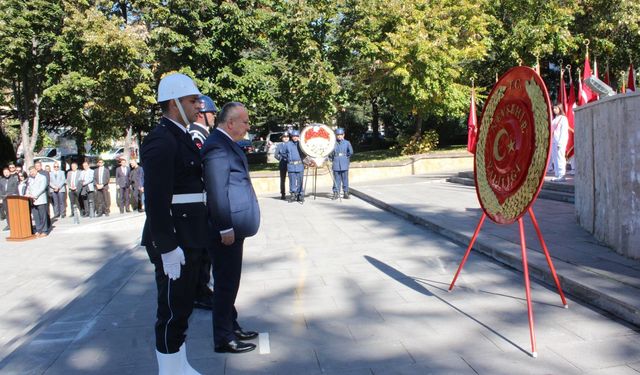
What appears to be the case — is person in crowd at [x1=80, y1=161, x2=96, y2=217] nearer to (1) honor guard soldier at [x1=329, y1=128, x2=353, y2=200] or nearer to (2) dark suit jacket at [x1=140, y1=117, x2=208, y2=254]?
(1) honor guard soldier at [x1=329, y1=128, x2=353, y2=200]

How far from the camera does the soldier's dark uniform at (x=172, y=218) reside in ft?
10.1

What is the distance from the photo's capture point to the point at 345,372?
355cm

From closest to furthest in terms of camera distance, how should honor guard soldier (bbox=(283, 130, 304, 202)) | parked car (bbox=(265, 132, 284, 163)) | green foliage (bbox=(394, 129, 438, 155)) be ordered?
honor guard soldier (bbox=(283, 130, 304, 202)) → green foliage (bbox=(394, 129, 438, 155)) → parked car (bbox=(265, 132, 284, 163))

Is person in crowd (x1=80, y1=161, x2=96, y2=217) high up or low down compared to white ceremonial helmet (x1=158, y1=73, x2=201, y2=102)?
down

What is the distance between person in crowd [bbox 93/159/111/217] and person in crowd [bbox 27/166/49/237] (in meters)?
3.61

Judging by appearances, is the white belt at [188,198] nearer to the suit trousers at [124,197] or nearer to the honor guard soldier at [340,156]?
the honor guard soldier at [340,156]

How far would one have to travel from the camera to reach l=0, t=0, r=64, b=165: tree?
818 inches

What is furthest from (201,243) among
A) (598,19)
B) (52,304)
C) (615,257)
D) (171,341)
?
(598,19)

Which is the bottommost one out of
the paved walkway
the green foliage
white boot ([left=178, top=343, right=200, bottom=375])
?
the paved walkway

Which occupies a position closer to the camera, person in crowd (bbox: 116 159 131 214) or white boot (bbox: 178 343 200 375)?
white boot (bbox: 178 343 200 375)

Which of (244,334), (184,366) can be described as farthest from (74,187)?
(184,366)

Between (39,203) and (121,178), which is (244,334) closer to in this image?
(39,203)

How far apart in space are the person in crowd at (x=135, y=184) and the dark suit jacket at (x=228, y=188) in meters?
12.0

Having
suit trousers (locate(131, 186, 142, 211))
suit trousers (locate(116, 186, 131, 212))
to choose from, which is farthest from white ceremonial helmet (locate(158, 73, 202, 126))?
suit trousers (locate(116, 186, 131, 212))
